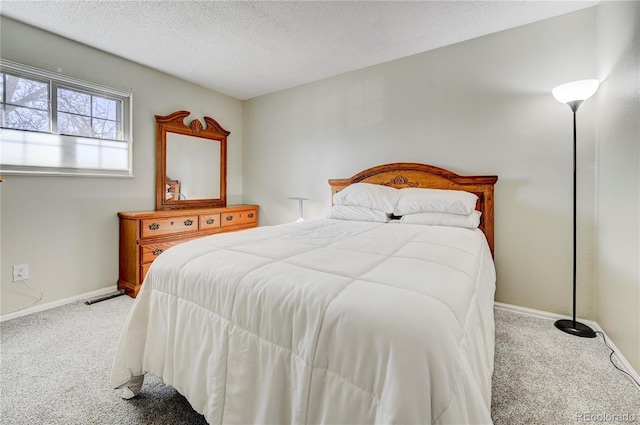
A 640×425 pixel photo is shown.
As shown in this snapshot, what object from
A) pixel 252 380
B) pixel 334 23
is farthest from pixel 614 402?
pixel 334 23

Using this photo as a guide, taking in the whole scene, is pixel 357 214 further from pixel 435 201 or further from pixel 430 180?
pixel 430 180

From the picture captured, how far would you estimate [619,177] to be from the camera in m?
1.81

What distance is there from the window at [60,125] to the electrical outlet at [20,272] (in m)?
0.78

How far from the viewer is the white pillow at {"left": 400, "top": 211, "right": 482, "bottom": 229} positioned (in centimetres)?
224

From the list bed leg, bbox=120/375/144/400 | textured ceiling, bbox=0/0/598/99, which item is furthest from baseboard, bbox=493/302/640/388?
bed leg, bbox=120/375/144/400

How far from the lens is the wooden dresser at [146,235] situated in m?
2.73

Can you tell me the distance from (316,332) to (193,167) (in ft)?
11.2

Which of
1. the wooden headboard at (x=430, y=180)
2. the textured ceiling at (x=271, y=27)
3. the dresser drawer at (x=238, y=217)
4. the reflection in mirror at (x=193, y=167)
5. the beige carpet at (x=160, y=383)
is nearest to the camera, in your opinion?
the beige carpet at (x=160, y=383)

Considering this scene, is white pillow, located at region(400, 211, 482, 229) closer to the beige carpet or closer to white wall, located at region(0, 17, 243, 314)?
the beige carpet

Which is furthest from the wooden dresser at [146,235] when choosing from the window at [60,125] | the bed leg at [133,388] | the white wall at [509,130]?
the white wall at [509,130]

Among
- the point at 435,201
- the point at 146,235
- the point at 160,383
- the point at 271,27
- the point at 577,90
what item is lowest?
the point at 160,383

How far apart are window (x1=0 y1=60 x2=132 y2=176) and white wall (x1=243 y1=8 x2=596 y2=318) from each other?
2423mm

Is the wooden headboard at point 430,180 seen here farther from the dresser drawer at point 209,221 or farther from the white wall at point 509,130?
the dresser drawer at point 209,221

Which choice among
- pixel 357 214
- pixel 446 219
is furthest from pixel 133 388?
pixel 446 219
